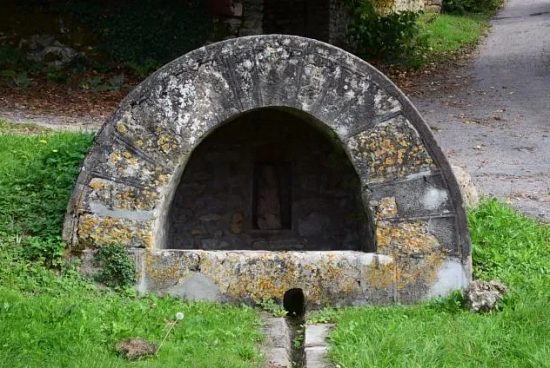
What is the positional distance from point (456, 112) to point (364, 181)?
26.8ft

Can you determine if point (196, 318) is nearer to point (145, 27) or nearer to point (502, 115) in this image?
point (502, 115)

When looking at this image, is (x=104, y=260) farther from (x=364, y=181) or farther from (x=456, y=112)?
(x=456, y=112)

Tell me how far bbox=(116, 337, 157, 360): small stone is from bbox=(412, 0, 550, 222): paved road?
438cm

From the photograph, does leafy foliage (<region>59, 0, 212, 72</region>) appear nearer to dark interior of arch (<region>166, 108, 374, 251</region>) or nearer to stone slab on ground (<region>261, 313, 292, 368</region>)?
dark interior of arch (<region>166, 108, 374, 251</region>)

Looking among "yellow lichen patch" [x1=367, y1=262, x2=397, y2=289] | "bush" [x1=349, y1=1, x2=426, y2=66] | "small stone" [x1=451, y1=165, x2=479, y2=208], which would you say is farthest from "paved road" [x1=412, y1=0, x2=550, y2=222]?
"yellow lichen patch" [x1=367, y1=262, x2=397, y2=289]

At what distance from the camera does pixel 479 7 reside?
25.7 metres

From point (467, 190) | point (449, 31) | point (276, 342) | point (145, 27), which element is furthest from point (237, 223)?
point (449, 31)

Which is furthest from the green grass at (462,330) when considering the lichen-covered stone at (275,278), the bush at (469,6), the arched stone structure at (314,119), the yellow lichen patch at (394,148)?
the bush at (469,6)

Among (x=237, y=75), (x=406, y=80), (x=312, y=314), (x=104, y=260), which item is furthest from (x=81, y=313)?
(x=406, y=80)

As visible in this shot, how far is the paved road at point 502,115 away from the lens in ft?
29.8

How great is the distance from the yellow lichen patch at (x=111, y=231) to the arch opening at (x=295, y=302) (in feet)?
3.38

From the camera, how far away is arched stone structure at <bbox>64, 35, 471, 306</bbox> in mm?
5652

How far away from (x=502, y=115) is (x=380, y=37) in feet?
15.5

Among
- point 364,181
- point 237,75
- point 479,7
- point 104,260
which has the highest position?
point 479,7
